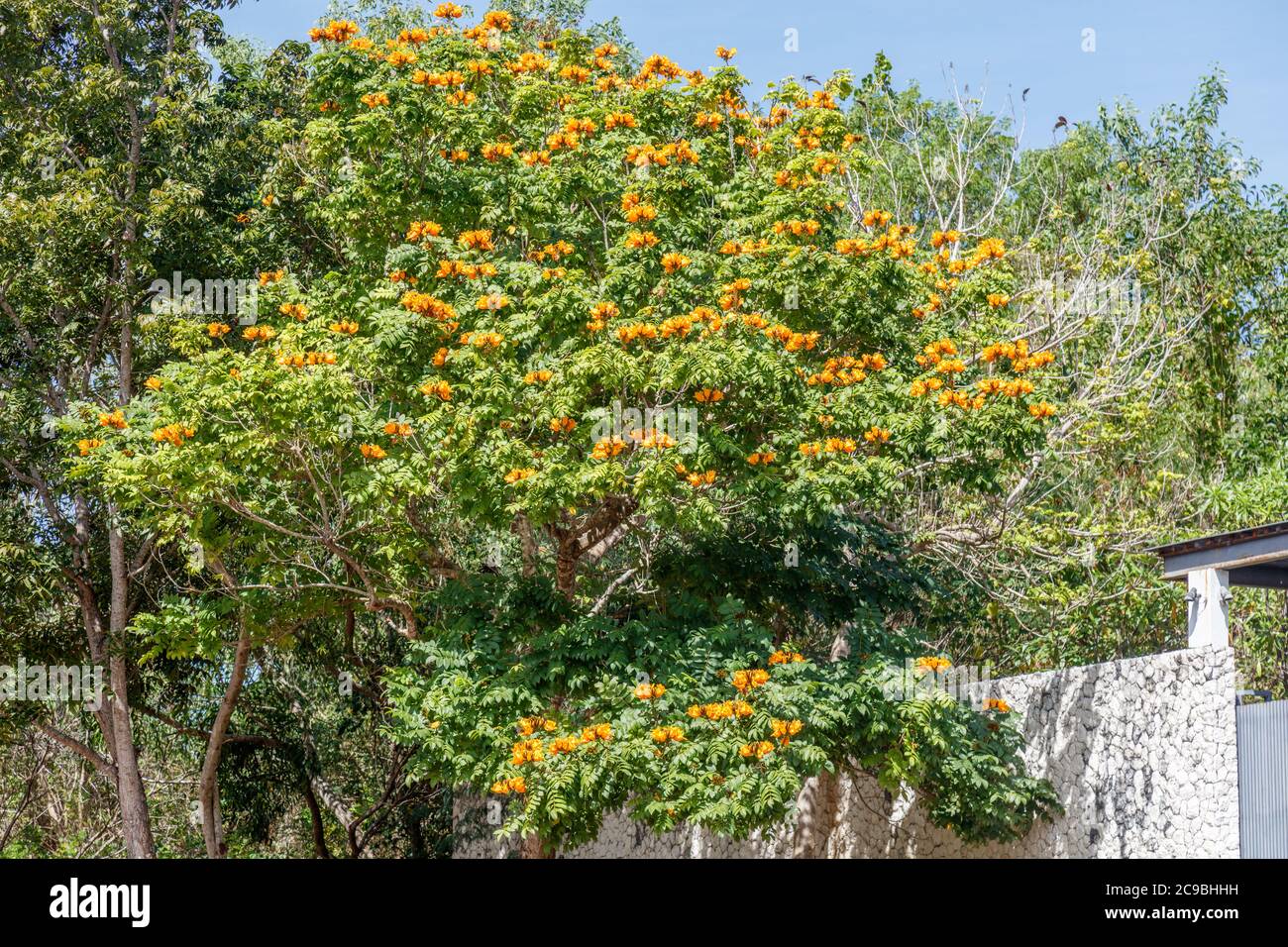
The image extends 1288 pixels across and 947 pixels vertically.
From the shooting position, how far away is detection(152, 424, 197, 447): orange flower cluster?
9.05m

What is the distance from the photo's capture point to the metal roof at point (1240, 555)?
8.79 meters

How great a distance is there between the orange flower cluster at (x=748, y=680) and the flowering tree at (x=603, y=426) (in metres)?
0.02

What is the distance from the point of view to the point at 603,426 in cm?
907

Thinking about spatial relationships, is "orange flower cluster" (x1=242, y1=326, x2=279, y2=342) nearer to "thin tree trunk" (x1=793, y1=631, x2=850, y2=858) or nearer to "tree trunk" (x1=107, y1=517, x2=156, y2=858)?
"tree trunk" (x1=107, y1=517, x2=156, y2=858)

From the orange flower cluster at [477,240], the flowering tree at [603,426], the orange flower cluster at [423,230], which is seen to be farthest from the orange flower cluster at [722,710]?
the orange flower cluster at [423,230]

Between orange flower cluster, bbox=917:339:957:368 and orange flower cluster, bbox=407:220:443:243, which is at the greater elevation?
orange flower cluster, bbox=407:220:443:243

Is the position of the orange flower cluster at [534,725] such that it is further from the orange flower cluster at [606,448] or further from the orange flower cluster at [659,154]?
the orange flower cluster at [659,154]

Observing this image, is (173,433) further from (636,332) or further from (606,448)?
(636,332)

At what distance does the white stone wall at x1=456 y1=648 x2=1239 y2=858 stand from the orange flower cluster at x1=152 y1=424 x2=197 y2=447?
458 centimetres

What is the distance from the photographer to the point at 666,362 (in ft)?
29.0
